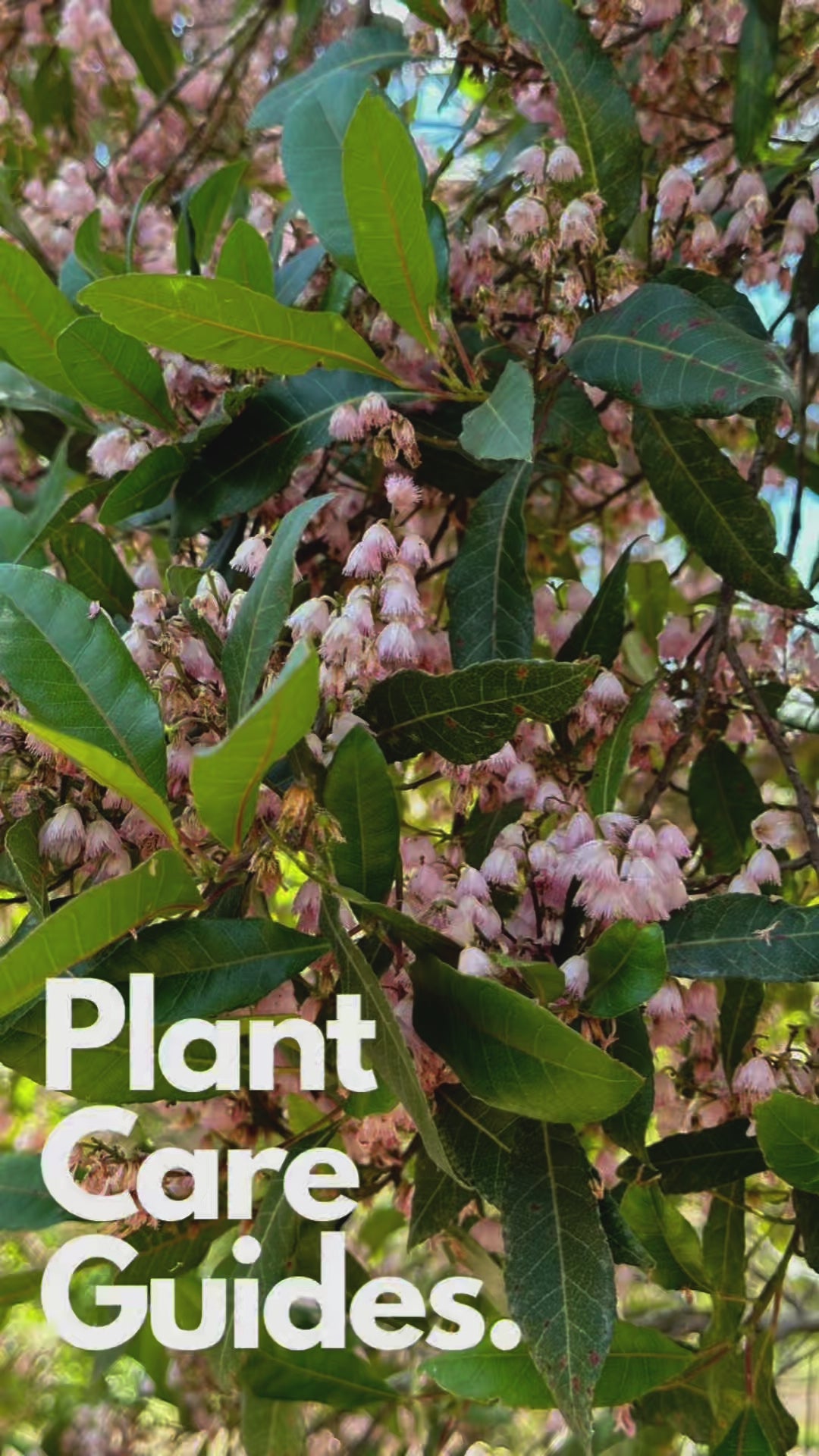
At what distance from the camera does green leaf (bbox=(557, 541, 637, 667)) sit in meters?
1.25

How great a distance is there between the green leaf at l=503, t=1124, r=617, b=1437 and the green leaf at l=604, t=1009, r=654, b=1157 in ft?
0.20

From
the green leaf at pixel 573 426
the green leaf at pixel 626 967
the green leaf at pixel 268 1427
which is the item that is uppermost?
the green leaf at pixel 573 426

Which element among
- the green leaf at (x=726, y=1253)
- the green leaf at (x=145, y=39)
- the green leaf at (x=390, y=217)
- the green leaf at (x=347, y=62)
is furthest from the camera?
the green leaf at (x=145, y=39)

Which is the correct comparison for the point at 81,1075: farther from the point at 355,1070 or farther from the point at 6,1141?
the point at 6,1141

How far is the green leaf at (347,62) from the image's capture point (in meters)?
1.58

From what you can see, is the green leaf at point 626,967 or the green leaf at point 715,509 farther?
the green leaf at point 715,509

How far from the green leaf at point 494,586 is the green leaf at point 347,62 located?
0.59 meters

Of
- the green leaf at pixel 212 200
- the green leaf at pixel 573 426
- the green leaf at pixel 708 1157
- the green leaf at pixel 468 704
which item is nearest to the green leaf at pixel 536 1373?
the green leaf at pixel 708 1157

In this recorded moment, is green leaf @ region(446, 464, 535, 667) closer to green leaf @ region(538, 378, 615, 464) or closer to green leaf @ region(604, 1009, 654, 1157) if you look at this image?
green leaf @ region(538, 378, 615, 464)

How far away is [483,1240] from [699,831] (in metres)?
0.51

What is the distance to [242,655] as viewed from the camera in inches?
38.0

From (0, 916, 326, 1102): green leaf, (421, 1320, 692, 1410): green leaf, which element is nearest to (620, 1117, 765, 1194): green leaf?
(421, 1320, 692, 1410): green leaf

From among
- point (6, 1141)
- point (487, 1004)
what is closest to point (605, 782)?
point (487, 1004)

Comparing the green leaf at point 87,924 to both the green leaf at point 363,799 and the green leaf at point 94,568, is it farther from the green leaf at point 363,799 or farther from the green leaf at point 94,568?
the green leaf at point 94,568
